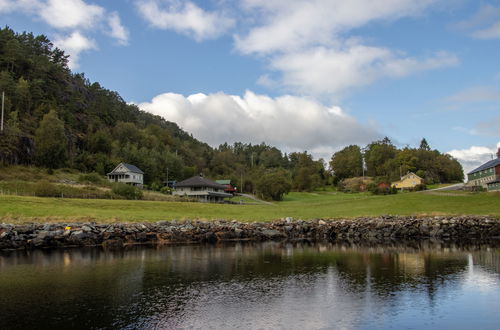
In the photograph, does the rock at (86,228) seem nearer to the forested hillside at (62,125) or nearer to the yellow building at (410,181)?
the forested hillside at (62,125)

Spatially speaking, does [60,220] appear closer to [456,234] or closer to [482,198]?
[456,234]

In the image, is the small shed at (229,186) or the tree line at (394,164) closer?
the small shed at (229,186)

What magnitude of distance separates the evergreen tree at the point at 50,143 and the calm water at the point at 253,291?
287 ft

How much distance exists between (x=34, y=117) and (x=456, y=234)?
387ft

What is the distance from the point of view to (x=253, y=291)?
17.5m

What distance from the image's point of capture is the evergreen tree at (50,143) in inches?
4203

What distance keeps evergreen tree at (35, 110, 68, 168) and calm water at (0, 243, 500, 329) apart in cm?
8734

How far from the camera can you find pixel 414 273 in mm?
21203

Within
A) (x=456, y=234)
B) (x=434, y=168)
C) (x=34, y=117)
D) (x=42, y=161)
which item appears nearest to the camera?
(x=456, y=234)

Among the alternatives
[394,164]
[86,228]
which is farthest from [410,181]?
[86,228]

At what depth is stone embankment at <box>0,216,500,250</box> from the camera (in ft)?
116

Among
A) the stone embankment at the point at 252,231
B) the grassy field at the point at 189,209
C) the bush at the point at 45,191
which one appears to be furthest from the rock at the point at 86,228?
the bush at the point at 45,191

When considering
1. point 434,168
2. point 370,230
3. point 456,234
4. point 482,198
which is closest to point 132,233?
point 370,230

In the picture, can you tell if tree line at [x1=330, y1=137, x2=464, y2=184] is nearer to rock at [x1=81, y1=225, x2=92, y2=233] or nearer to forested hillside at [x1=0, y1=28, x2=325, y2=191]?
forested hillside at [x1=0, y1=28, x2=325, y2=191]
